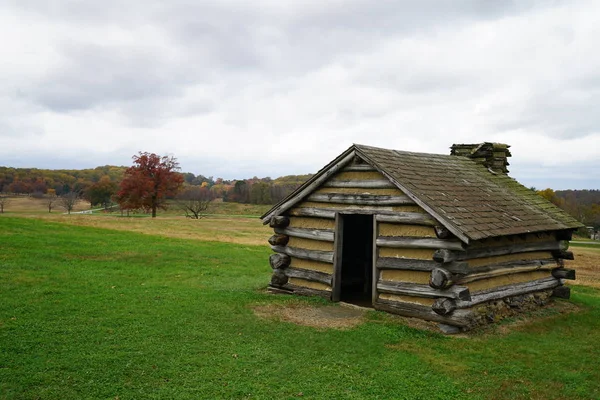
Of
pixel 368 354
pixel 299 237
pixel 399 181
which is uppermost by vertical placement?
pixel 399 181

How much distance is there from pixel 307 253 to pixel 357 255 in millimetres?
3560

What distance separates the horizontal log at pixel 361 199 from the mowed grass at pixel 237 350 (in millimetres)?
2733

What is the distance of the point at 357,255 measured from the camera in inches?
640

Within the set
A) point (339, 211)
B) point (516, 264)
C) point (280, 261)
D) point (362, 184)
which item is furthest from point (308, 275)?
point (516, 264)

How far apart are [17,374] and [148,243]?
16.8m

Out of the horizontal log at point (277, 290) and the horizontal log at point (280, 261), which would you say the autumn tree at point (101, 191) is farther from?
the horizontal log at point (280, 261)

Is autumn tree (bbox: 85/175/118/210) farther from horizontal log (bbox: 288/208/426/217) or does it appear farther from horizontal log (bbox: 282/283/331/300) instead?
horizontal log (bbox: 288/208/426/217)

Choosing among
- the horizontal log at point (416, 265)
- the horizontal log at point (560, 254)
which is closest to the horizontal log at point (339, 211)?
the horizontal log at point (416, 265)

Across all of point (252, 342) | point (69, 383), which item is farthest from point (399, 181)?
point (69, 383)

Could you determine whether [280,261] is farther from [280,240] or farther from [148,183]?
[148,183]

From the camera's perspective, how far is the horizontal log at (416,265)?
10.3 metres

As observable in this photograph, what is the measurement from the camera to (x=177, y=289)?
13586 millimetres

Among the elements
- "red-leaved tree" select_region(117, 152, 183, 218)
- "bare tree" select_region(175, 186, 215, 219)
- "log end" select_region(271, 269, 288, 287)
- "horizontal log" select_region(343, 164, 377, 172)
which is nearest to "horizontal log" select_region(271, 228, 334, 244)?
"log end" select_region(271, 269, 288, 287)

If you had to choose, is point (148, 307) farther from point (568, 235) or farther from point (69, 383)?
point (568, 235)
